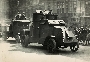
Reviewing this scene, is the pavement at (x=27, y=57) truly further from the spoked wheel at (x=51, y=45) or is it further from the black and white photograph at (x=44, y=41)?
the spoked wheel at (x=51, y=45)

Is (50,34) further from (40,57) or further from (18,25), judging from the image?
(18,25)

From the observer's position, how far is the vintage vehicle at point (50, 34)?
8.40 metres

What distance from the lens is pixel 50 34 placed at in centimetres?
878

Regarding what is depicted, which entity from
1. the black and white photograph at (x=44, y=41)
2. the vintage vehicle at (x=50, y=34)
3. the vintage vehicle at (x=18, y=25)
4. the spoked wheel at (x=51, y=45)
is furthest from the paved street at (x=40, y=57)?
the vintage vehicle at (x=18, y=25)

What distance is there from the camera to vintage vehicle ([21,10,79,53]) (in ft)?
27.6

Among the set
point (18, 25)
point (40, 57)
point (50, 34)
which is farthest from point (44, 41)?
point (18, 25)

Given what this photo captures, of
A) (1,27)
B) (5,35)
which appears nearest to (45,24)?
(5,35)

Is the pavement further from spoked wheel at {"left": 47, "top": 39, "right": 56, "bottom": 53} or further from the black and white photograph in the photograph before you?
spoked wheel at {"left": 47, "top": 39, "right": 56, "bottom": 53}

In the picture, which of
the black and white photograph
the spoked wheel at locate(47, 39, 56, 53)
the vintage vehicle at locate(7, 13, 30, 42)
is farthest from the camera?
the vintage vehicle at locate(7, 13, 30, 42)

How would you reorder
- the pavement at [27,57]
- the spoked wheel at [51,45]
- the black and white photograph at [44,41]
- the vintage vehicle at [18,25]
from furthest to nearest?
the vintage vehicle at [18,25] < the spoked wheel at [51,45] < the black and white photograph at [44,41] < the pavement at [27,57]

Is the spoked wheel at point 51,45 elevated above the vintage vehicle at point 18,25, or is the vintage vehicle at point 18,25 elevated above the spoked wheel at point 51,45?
the vintage vehicle at point 18,25

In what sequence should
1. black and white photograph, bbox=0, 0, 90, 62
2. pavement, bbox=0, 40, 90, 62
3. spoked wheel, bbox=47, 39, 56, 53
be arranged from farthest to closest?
1. spoked wheel, bbox=47, 39, 56, 53
2. black and white photograph, bbox=0, 0, 90, 62
3. pavement, bbox=0, 40, 90, 62

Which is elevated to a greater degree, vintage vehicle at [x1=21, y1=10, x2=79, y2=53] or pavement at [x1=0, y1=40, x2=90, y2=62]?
vintage vehicle at [x1=21, y1=10, x2=79, y2=53]

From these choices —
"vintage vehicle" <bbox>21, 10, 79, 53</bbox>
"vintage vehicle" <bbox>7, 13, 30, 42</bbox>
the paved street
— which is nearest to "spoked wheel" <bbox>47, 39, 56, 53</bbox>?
"vintage vehicle" <bbox>21, 10, 79, 53</bbox>
